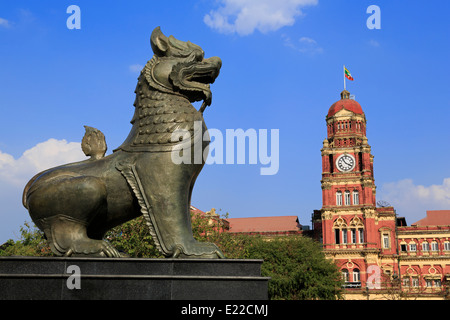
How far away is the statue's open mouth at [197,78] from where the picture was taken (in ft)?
17.3

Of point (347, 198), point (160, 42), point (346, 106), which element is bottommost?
point (160, 42)

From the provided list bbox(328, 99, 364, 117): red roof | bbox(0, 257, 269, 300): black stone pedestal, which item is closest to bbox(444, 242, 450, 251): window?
bbox(328, 99, 364, 117): red roof

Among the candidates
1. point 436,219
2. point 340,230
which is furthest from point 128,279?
point 436,219

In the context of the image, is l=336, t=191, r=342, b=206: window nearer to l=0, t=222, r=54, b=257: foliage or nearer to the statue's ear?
l=0, t=222, r=54, b=257: foliage

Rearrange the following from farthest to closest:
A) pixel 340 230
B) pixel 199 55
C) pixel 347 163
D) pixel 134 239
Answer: pixel 347 163 < pixel 340 230 < pixel 134 239 < pixel 199 55

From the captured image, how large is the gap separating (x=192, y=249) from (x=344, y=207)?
42.9 m

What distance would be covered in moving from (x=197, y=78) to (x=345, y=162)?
43.6 m

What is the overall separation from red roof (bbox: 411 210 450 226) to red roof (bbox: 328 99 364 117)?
44.7ft

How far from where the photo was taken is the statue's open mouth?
5.27 m

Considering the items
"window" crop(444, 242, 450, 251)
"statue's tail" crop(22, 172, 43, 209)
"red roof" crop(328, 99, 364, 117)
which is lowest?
"statue's tail" crop(22, 172, 43, 209)

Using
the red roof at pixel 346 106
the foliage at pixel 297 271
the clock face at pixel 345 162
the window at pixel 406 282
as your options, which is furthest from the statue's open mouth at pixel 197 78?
the window at pixel 406 282

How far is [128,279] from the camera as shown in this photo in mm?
4383

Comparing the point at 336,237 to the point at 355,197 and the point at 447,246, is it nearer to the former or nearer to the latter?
the point at 355,197
